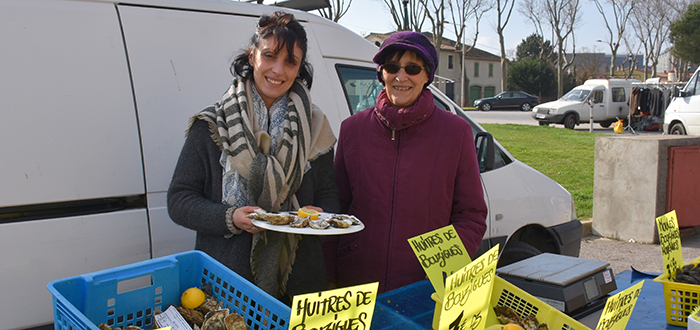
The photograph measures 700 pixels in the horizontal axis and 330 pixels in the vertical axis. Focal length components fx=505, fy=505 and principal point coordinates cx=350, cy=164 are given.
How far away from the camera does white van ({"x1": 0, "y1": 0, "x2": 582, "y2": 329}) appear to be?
1943 mm

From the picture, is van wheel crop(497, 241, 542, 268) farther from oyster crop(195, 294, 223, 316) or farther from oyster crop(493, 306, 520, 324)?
oyster crop(195, 294, 223, 316)

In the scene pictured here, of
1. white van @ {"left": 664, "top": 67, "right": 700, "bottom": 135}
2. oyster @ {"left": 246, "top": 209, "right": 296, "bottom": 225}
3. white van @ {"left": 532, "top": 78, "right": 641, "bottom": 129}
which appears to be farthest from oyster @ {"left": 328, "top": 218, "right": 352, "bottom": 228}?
white van @ {"left": 532, "top": 78, "right": 641, "bottom": 129}

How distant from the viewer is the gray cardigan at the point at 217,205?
184 cm

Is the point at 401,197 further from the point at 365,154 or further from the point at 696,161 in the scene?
the point at 696,161

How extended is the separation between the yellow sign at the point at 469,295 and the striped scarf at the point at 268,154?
0.87 meters

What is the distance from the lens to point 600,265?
2180 millimetres

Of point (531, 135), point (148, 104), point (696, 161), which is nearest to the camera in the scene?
point (148, 104)

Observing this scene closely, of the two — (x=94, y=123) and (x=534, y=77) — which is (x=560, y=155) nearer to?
(x=94, y=123)

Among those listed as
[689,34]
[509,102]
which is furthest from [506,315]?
[689,34]

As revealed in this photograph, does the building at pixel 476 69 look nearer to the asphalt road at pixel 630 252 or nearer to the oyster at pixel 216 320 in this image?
the asphalt road at pixel 630 252

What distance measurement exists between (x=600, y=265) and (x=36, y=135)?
237 cm

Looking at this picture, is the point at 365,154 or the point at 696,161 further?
the point at 696,161

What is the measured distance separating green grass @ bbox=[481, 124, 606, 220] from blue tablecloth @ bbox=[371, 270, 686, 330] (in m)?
5.13

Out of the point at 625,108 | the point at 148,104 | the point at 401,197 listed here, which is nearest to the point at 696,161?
the point at 401,197
